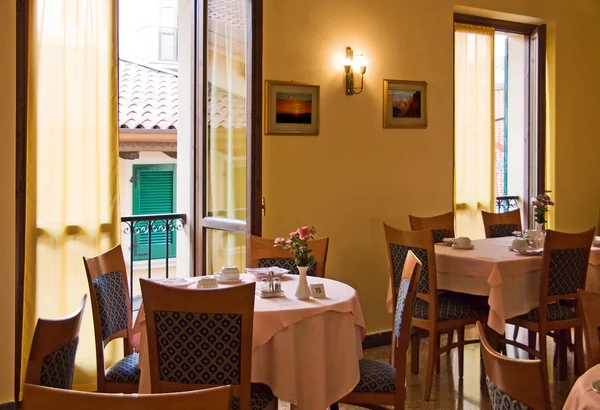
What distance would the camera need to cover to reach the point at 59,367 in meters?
1.92

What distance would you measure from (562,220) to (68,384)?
5623 millimetres

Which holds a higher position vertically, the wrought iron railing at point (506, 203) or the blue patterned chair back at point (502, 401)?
the wrought iron railing at point (506, 203)

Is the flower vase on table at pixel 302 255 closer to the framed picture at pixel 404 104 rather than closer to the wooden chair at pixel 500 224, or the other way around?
the framed picture at pixel 404 104

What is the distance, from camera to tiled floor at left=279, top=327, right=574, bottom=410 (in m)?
4.06

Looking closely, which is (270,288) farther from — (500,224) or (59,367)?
(500,224)

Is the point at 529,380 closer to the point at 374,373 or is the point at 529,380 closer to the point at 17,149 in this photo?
the point at 374,373

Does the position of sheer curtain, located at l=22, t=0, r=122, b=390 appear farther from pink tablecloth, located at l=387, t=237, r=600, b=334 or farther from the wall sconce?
pink tablecloth, located at l=387, t=237, r=600, b=334

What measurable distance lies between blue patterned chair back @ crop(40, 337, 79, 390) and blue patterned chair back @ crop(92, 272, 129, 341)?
3.83 ft

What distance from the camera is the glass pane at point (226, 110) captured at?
4680 mm

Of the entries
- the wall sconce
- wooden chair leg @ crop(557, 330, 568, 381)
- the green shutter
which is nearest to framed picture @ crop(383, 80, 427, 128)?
the wall sconce

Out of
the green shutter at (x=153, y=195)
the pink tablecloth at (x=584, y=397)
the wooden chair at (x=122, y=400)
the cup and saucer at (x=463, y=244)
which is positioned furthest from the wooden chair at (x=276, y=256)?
the green shutter at (x=153, y=195)

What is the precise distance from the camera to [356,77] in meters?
5.21

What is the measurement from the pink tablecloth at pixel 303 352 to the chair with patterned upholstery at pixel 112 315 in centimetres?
24

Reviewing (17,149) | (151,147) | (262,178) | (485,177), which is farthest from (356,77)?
(151,147)
